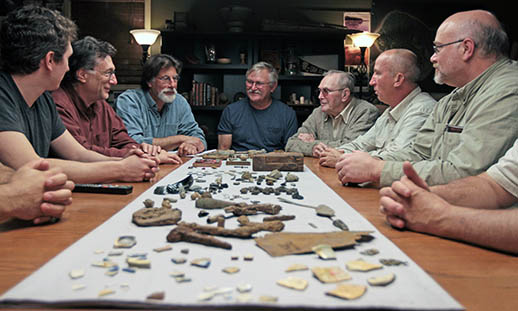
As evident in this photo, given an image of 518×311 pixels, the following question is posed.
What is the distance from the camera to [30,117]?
196 cm

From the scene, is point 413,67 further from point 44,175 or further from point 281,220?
point 44,175

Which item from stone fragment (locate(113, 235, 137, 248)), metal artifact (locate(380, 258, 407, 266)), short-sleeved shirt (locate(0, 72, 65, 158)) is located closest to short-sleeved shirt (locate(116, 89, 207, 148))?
short-sleeved shirt (locate(0, 72, 65, 158))

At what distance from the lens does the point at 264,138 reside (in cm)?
472

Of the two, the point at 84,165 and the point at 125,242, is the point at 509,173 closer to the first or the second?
the point at 125,242

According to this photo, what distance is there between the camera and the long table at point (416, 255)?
0.83 meters

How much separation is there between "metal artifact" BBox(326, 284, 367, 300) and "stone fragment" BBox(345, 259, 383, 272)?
0.28ft

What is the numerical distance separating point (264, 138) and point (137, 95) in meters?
1.45

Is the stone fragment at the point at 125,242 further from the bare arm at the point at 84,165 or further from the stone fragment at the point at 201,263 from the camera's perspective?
the bare arm at the point at 84,165

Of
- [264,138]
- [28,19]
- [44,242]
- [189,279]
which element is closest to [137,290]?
[189,279]

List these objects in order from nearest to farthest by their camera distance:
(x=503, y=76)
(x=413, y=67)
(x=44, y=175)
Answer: (x=44, y=175), (x=503, y=76), (x=413, y=67)

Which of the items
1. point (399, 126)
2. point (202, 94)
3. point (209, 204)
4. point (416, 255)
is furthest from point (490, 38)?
point (202, 94)

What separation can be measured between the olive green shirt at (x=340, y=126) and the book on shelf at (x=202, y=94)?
85.3 inches

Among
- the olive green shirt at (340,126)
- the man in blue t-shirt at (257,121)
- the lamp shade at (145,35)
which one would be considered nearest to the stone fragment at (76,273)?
the olive green shirt at (340,126)

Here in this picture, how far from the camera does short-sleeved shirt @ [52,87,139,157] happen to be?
8.91 feet
